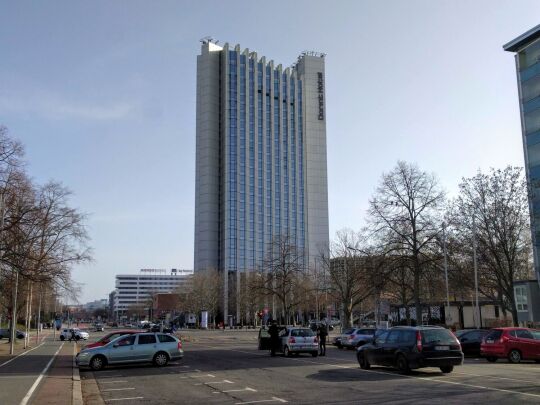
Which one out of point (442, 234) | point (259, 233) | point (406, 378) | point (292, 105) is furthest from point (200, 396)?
point (292, 105)

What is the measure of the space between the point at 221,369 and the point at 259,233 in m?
116

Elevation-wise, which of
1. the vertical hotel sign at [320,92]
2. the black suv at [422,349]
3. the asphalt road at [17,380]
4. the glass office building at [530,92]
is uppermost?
the vertical hotel sign at [320,92]

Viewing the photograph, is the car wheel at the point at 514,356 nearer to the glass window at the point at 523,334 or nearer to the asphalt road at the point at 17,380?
the glass window at the point at 523,334

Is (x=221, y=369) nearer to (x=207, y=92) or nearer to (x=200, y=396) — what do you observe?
(x=200, y=396)

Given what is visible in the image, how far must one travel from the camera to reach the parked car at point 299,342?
93.2ft

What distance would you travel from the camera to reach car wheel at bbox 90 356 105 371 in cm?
2309

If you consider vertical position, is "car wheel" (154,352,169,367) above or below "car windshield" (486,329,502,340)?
below

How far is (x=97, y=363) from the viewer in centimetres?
2319

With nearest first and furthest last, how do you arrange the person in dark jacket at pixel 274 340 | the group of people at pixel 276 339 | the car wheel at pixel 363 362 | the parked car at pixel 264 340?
the car wheel at pixel 363 362 → the person in dark jacket at pixel 274 340 → the group of people at pixel 276 339 → the parked car at pixel 264 340

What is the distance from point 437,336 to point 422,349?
770mm

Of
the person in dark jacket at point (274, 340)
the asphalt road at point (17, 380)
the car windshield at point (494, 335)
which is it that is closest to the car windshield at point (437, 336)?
the car windshield at point (494, 335)

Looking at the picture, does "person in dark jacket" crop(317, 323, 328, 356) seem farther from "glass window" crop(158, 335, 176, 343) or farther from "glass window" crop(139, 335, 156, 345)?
"glass window" crop(139, 335, 156, 345)

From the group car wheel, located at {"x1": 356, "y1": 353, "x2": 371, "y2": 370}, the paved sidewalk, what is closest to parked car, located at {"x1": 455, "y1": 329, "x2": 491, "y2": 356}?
car wheel, located at {"x1": 356, "y1": 353, "x2": 371, "y2": 370}

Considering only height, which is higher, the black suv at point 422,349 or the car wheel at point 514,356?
the black suv at point 422,349
